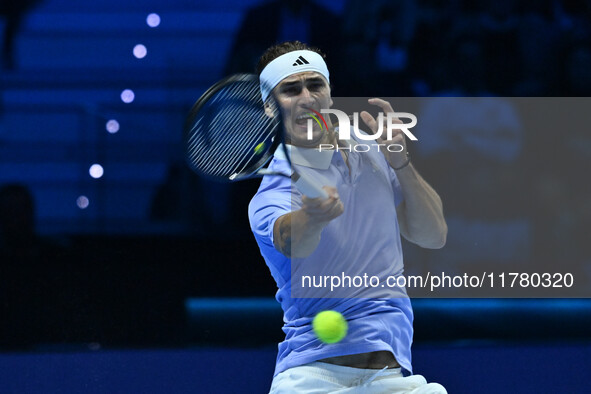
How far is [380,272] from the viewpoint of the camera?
7.32 feet

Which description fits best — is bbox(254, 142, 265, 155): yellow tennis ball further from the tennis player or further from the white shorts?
the white shorts

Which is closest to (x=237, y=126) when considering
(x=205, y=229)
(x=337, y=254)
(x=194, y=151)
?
(x=194, y=151)

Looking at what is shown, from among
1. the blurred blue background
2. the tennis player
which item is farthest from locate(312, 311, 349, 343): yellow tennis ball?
the blurred blue background

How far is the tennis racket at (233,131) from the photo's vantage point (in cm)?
230

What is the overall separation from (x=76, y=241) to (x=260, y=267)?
2.26 feet

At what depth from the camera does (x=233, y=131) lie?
246cm

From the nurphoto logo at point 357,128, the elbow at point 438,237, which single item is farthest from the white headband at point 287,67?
the elbow at point 438,237

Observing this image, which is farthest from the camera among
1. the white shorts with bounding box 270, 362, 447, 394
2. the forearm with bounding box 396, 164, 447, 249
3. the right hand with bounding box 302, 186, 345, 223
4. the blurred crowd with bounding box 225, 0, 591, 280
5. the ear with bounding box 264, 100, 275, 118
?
the blurred crowd with bounding box 225, 0, 591, 280

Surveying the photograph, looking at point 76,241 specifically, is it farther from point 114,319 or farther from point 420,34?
point 420,34

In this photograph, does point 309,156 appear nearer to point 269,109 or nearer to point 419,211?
point 269,109

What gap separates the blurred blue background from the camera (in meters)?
3.37

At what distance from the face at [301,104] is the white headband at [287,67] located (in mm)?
16

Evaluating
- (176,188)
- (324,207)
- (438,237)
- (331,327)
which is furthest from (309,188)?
(176,188)

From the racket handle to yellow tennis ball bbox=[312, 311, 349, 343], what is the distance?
0.32 metres
